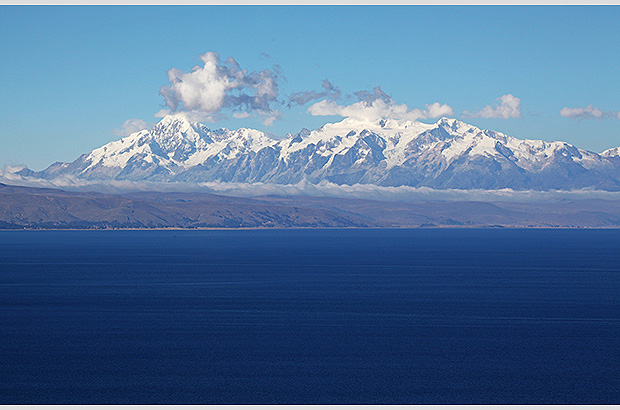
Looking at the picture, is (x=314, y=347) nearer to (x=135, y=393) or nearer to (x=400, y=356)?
(x=400, y=356)

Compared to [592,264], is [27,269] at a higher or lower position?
lower

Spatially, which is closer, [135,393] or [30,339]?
[135,393]

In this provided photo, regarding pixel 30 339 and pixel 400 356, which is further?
pixel 30 339

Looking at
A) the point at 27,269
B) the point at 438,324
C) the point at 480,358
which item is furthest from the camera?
→ the point at 27,269

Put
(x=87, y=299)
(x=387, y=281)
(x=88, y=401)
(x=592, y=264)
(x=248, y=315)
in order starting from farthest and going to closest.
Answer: (x=592, y=264)
(x=387, y=281)
(x=87, y=299)
(x=248, y=315)
(x=88, y=401)

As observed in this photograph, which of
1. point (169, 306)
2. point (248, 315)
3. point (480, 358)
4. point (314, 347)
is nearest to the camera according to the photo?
point (480, 358)

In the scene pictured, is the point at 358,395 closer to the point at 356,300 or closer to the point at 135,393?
the point at 135,393

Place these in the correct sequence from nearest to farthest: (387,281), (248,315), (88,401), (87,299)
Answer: (88,401) < (248,315) < (87,299) < (387,281)

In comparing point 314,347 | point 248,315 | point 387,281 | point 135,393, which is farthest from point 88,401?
point 387,281

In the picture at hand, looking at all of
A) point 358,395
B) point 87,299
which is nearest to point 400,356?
point 358,395
